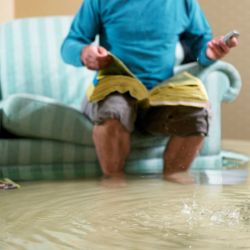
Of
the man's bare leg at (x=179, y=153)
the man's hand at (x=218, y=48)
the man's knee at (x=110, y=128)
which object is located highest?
the man's hand at (x=218, y=48)

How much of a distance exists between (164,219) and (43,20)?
1483 mm

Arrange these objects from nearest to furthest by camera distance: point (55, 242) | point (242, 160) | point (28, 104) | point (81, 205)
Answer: point (55, 242) < point (81, 205) < point (28, 104) < point (242, 160)

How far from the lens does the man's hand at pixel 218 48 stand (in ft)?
Answer: 6.27

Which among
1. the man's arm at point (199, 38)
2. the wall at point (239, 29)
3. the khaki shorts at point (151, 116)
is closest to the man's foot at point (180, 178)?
the khaki shorts at point (151, 116)

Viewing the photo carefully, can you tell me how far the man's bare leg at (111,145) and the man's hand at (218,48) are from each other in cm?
38

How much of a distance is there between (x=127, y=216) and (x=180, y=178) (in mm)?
603

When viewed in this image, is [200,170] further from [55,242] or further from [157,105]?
[55,242]

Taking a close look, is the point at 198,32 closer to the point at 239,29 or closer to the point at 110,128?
the point at 110,128

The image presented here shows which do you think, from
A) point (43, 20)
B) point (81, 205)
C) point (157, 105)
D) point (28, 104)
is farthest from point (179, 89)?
point (43, 20)

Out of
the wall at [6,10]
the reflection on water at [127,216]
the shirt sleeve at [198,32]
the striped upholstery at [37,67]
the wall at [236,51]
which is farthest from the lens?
the wall at [236,51]

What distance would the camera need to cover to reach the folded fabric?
1864mm

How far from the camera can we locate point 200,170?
6.84 feet

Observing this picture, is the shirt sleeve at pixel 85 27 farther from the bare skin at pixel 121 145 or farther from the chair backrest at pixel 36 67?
the chair backrest at pixel 36 67

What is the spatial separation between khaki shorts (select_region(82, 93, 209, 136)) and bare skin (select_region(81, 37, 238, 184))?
0.02 m
